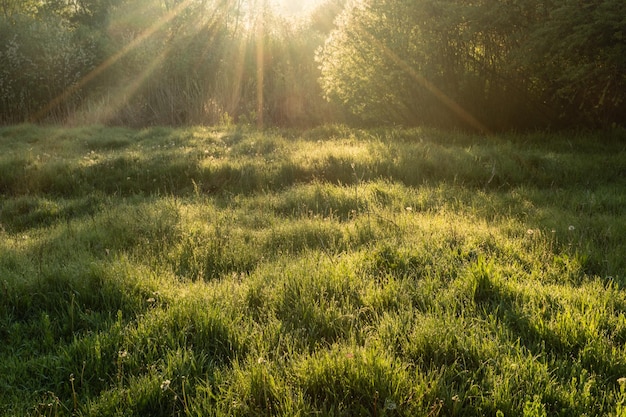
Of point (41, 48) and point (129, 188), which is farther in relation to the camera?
point (41, 48)

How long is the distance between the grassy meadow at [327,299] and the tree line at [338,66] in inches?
115

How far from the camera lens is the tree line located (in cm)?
955

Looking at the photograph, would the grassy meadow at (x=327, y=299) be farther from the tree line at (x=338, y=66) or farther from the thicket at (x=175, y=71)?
the thicket at (x=175, y=71)

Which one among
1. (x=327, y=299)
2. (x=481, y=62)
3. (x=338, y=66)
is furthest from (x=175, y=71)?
(x=327, y=299)

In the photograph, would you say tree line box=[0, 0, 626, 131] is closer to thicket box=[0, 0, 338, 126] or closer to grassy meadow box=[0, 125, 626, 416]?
thicket box=[0, 0, 338, 126]

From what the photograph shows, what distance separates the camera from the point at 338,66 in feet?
43.0

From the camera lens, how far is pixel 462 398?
2584 millimetres

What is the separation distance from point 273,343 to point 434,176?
5741 mm

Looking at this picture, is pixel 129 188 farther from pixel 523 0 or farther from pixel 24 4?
pixel 24 4

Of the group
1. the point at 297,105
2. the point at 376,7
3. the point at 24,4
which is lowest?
the point at 297,105

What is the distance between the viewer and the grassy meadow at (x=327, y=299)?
265cm

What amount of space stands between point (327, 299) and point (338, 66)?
10500mm

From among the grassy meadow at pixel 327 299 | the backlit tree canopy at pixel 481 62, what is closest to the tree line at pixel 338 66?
the backlit tree canopy at pixel 481 62

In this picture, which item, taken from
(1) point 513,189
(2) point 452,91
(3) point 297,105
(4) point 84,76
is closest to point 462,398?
(1) point 513,189
